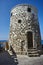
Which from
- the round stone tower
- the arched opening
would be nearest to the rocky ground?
the round stone tower

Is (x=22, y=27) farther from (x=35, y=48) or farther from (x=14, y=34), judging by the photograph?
(x=35, y=48)

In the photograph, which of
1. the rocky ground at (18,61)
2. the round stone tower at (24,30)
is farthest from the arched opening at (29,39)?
the rocky ground at (18,61)

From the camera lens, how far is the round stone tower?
1609 centimetres

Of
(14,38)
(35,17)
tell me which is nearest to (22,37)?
(14,38)

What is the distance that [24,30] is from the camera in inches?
637

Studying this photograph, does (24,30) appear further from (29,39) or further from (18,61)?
(18,61)

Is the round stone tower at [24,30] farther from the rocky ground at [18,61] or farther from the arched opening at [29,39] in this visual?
the rocky ground at [18,61]

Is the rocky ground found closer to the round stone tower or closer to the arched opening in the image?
the round stone tower

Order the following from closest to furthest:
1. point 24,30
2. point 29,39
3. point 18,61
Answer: point 18,61, point 24,30, point 29,39

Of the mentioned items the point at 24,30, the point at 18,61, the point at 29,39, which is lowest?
the point at 18,61

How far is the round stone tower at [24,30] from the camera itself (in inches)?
634

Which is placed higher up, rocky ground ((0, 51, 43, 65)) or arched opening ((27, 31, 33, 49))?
arched opening ((27, 31, 33, 49))

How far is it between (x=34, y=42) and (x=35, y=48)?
84 centimetres

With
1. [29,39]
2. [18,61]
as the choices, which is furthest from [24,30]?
[18,61]
